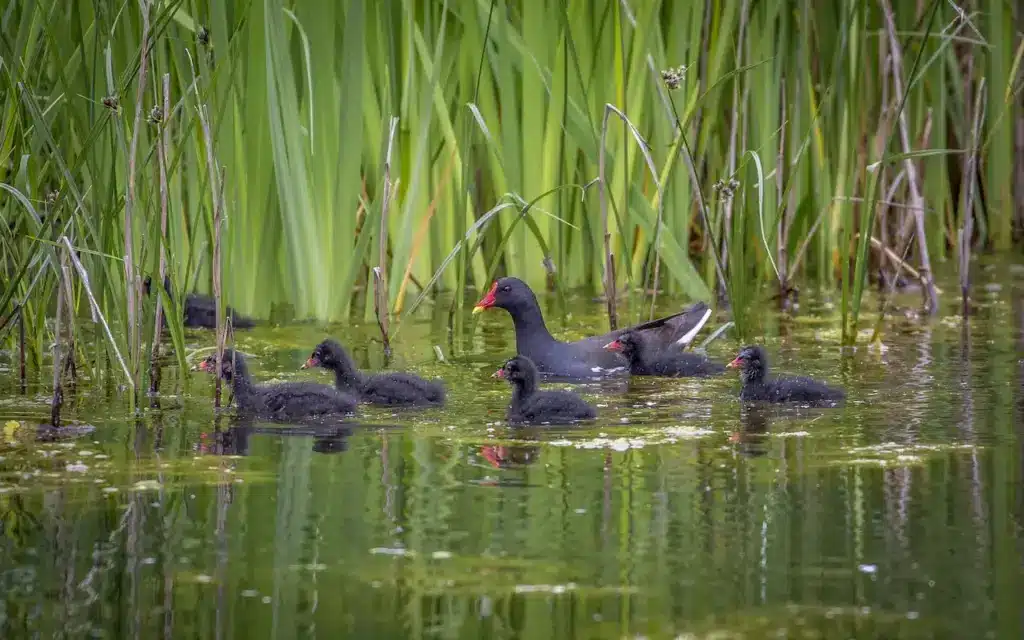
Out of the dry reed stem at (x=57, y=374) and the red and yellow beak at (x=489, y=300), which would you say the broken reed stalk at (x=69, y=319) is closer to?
the dry reed stem at (x=57, y=374)

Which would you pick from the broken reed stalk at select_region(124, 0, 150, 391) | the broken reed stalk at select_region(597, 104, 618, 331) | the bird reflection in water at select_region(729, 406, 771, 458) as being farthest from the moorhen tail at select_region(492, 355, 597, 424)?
the broken reed stalk at select_region(597, 104, 618, 331)

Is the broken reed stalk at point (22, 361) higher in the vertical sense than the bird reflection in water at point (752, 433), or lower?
higher

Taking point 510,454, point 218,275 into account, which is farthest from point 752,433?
point 218,275

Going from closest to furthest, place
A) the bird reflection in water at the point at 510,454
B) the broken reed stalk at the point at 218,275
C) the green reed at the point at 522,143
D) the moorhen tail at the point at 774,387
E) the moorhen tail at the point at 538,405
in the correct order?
the bird reflection in water at the point at 510,454 < the broken reed stalk at the point at 218,275 < the moorhen tail at the point at 538,405 < the moorhen tail at the point at 774,387 < the green reed at the point at 522,143

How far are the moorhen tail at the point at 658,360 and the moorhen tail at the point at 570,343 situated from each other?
60mm

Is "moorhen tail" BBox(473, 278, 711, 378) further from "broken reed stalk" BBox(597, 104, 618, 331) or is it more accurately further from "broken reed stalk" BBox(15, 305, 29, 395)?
"broken reed stalk" BBox(15, 305, 29, 395)

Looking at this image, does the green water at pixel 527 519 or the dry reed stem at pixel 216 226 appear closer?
the green water at pixel 527 519

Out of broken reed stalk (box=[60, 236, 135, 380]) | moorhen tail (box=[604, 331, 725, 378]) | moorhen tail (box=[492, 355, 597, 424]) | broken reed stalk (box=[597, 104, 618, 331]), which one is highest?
broken reed stalk (box=[597, 104, 618, 331])

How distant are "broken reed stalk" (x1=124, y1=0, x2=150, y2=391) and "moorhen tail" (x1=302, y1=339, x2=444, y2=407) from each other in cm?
115

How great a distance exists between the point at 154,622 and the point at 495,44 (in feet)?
22.6

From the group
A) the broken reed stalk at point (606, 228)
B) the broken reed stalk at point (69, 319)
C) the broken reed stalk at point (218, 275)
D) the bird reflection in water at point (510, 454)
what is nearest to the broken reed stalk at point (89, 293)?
the broken reed stalk at point (69, 319)

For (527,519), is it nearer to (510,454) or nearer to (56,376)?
A: (510,454)

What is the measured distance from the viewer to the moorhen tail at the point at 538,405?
6.98 m

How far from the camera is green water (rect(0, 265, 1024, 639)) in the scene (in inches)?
168
